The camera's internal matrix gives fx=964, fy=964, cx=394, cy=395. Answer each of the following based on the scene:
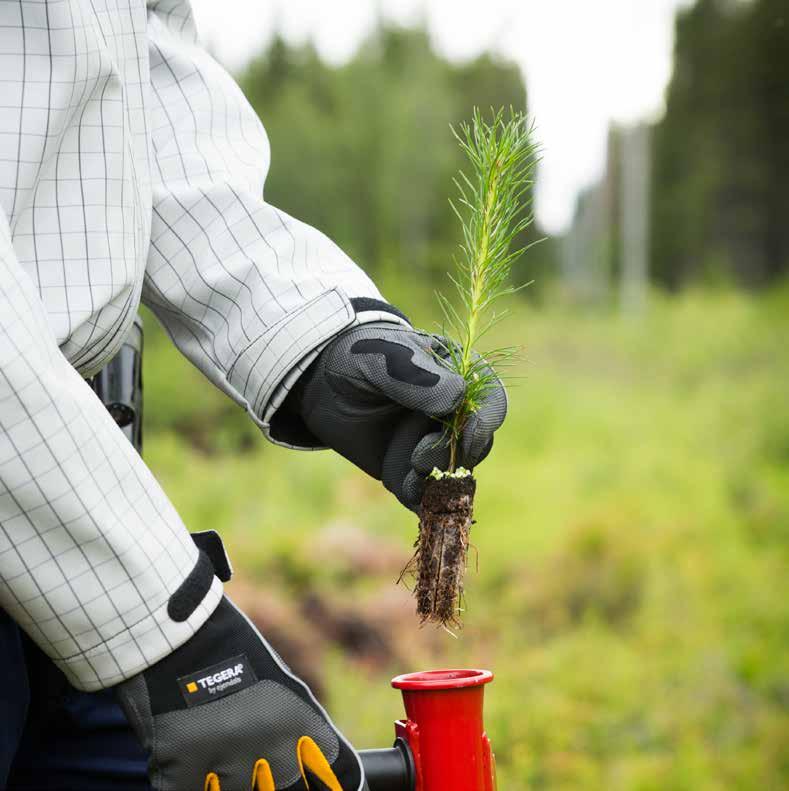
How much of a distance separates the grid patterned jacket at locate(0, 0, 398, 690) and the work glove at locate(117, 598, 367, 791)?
1.2 inches

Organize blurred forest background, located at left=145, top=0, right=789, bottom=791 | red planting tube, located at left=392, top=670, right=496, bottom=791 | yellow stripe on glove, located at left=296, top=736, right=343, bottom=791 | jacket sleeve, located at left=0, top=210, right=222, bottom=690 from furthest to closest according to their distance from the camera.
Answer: blurred forest background, located at left=145, top=0, right=789, bottom=791 < red planting tube, located at left=392, top=670, right=496, bottom=791 < yellow stripe on glove, located at left=296, top=736, right=343, bottom=791 < jacket sleeve, located at left=0, top=210, right=222, bottom=690

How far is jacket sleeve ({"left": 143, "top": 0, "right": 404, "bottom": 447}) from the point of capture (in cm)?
122

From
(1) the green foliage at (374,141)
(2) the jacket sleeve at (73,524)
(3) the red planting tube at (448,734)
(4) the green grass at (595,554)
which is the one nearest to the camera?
(2) the jacket sleeve at (73,524)

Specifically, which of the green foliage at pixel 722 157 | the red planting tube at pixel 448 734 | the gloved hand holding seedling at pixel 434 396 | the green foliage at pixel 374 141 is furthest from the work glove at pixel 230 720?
the green foliage at pixel 722 157

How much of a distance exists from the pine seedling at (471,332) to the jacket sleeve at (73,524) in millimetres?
339

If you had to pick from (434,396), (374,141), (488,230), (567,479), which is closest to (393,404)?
(434,396)

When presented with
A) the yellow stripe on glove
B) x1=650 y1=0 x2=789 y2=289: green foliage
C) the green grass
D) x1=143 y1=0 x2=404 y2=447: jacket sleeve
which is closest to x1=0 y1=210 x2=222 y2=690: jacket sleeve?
the yellow stripe on glove

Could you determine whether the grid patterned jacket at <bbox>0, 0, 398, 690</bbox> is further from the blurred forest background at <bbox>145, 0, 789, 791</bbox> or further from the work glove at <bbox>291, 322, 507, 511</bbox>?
the blurred forest background at <bbox>145, 0, 789, 791</bbox>

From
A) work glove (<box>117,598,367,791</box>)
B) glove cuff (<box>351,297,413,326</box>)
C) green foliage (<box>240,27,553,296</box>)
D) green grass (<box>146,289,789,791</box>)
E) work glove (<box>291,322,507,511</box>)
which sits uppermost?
green foliage (<box>240,27,553,296</box>)

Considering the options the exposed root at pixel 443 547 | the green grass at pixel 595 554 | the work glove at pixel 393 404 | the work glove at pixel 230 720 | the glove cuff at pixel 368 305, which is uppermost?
the glove cuff at pixel 368 305

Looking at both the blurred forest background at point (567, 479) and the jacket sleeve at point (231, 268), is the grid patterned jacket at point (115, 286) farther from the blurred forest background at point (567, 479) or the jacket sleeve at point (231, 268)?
the blurred forest background at point (567, 479)

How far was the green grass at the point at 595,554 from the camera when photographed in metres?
4.96

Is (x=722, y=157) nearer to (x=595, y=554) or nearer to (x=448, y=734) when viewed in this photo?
(x=595, y=554)

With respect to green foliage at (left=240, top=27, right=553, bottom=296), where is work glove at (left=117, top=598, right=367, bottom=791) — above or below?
below
